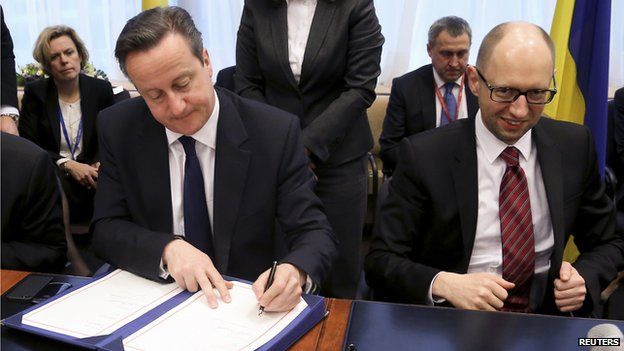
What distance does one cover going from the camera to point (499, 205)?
6.13ft

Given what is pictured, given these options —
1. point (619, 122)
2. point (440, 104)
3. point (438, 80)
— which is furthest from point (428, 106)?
point (619, 122)

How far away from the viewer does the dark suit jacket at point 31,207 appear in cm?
197

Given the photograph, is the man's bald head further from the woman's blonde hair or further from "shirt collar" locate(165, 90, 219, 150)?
the woman's blonde hair

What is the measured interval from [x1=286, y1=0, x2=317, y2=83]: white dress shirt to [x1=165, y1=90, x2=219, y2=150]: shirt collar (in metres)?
0.76

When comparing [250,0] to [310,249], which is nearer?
[310,249]

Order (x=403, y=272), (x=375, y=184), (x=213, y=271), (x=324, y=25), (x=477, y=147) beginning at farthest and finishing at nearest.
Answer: (x=375, y=184)
(x=324, y=25)
(x=477, y=147)
(x=403, y=272)
(x=213, y=271)

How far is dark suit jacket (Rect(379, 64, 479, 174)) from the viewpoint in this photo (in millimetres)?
3924

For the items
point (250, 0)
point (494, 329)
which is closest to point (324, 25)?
point (250, 0)

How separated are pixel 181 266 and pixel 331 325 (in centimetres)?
40

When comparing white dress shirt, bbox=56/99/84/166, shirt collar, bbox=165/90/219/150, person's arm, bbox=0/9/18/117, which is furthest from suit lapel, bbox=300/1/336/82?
white dress shirt, bbox=56/99/84/166

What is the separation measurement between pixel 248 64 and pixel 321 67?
0.34 m

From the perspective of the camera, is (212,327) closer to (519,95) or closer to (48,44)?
(519,95)

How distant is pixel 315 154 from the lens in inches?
96.3

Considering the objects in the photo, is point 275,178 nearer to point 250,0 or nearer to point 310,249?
point 310,249
